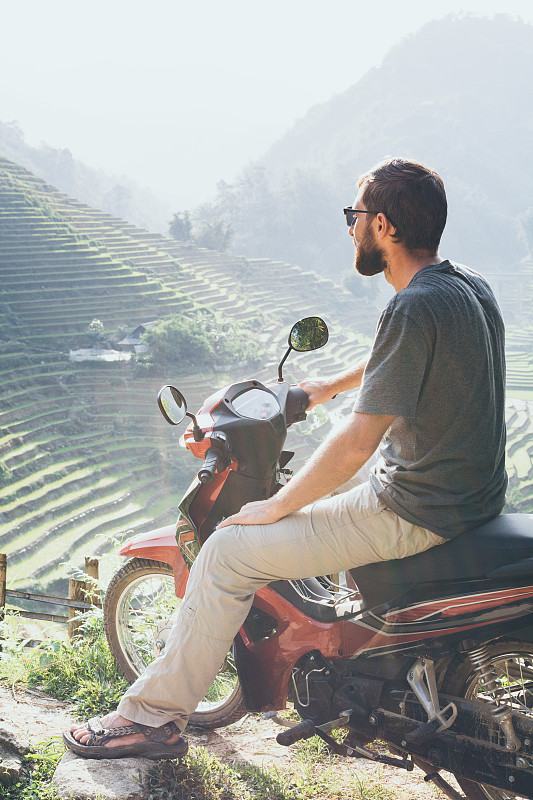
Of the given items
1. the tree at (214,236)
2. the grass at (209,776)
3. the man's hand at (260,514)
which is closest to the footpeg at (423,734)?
the grass at (209,776)

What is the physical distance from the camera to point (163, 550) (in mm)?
1690

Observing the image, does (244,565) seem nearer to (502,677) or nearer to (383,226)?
(502,677)

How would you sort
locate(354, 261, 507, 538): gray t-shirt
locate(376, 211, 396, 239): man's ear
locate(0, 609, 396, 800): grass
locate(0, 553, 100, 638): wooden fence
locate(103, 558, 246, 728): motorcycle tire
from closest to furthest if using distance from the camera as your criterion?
locate(354, 261, 507, 538): gray t-shirt → locate(376, 211, 396, 239): man's ear → locate(0, 609, 396, 800): grass → locate(103, 558, 246, 728): motorcycle tire → locate(0, 553, 100, 638): wooden fence

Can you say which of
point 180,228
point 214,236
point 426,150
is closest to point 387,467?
point 180,228

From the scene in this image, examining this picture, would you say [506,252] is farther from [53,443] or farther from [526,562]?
[526,562]

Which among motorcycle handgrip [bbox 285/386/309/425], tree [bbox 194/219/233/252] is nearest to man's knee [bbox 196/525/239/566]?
motorcycle handgrip [bbox 285/386/309/425]

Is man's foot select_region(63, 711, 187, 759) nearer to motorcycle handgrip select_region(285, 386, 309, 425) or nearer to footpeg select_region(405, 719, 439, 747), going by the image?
footpeg select_region(405, 719, 439, 747)

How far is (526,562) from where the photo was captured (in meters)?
1.17

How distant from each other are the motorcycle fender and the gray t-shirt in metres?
0.59

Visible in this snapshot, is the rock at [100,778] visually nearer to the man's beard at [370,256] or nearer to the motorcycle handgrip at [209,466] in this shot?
the motorcycle handgrip at [209,466]

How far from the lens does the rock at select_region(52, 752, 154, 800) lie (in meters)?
1.39

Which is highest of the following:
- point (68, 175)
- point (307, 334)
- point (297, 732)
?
point (68, 175)

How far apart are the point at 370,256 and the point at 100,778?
1.13 metres

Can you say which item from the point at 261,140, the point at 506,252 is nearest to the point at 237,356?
the point at 506,252
